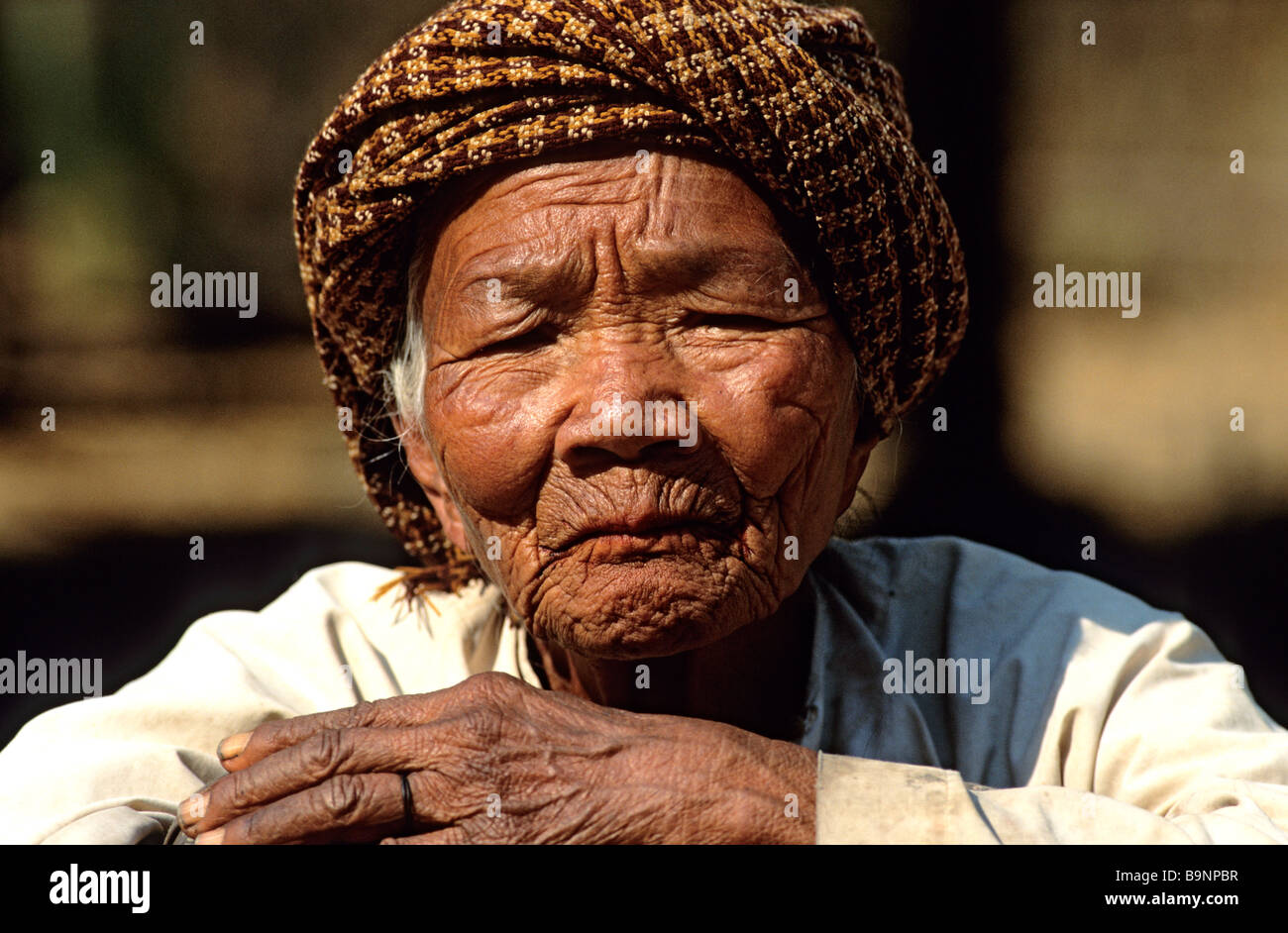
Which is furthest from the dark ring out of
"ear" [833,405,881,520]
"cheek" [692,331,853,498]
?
"ear" [833,405,881,520]

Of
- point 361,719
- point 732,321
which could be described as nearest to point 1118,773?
point 732,321

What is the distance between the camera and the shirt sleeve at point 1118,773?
1.96 m

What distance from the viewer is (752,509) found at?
2305 millimetres

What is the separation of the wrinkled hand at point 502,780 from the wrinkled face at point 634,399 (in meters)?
0.25

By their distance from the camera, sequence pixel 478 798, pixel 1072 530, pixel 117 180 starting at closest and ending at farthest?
pixel 478 798 → pixel 117 180 → pixel 1072 530

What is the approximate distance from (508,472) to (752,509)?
42 cm

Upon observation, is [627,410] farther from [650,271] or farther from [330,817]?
[330,817]

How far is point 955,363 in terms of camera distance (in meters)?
4.93

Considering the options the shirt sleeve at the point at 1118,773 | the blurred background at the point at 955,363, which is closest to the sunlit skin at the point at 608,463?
the shirt sleeve at the point at 1118,773

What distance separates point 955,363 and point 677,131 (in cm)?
285

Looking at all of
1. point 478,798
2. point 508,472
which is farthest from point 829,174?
point 478,798

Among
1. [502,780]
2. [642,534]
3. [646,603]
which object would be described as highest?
[642,534]

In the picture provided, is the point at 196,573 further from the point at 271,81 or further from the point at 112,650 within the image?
the point at 271,81

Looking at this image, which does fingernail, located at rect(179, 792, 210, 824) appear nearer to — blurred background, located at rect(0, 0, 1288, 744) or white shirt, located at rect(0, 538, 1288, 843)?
white shirt, located at rect(0, 538, 1288, 843)
